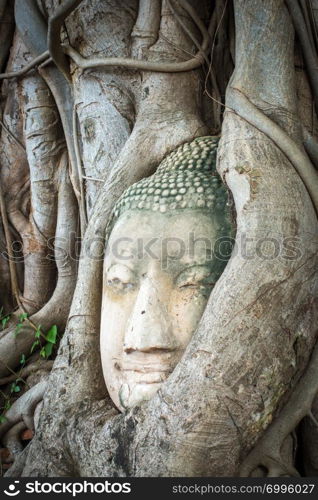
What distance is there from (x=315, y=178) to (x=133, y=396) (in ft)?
2.69

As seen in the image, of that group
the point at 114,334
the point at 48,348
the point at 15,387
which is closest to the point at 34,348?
the point at 48,348

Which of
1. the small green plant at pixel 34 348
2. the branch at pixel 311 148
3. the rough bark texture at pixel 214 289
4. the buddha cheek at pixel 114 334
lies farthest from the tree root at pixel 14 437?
the branch at pixel 311 148

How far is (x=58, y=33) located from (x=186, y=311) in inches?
49.4

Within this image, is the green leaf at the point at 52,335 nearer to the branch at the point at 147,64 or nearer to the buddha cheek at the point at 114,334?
the buddha cheek at the point at 114,334

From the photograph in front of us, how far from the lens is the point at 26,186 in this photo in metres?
2.92

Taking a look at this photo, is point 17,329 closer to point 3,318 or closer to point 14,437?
point 3,318

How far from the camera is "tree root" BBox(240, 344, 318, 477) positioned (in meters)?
1.52

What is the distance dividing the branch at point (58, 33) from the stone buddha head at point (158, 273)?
0.79 meters

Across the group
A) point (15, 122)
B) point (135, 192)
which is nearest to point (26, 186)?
point (15, 122)

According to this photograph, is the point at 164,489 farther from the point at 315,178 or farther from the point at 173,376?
the point at 315,178

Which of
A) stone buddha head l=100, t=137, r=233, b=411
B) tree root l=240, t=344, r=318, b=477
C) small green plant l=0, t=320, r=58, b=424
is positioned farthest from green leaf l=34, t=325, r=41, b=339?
tree root l=240, t=344, r=318, b=477

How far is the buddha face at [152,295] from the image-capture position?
1.59 meters

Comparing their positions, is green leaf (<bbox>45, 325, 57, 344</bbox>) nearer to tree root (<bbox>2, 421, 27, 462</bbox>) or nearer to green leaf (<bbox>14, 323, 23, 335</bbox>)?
green leaf (<bbox>14, 323, 23, 335</bbox>)

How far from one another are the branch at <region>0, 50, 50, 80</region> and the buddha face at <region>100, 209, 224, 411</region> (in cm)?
112
